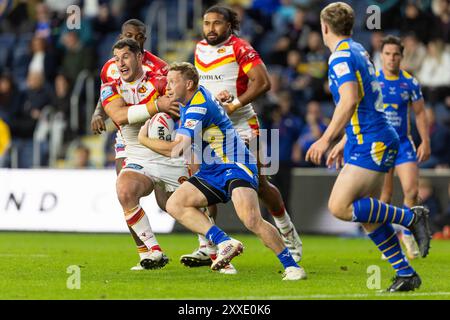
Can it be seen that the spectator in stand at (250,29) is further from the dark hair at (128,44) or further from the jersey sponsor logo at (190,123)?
the jersey sponsor logo at (190,123)

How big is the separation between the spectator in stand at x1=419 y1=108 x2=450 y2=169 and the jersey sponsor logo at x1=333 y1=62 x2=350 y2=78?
9446mm

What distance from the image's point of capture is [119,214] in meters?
18.1

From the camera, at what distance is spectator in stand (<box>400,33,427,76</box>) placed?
19.6 metres

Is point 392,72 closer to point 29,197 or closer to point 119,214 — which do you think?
point 119,214

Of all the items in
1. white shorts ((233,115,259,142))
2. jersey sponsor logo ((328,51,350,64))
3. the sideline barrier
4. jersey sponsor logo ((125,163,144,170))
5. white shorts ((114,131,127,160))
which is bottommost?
the sideline barrier

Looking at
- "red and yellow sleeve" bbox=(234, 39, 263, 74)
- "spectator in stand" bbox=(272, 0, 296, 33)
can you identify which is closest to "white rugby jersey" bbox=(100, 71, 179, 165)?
"red and yellow sleeve" bbox=(234, 39, 263, 74)

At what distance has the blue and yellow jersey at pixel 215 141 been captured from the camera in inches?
403

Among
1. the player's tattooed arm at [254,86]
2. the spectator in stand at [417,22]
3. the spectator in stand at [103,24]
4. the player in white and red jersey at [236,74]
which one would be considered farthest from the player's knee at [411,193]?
the spectator in stand at [103,24]

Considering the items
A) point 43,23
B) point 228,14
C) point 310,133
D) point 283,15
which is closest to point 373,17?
point 310,133

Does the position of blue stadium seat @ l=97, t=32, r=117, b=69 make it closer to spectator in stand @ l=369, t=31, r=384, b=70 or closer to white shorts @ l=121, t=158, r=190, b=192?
spectator in stand @ l=369, t=31, r=384, b=70

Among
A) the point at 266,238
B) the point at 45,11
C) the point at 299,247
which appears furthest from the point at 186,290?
A: the point at 45,11
